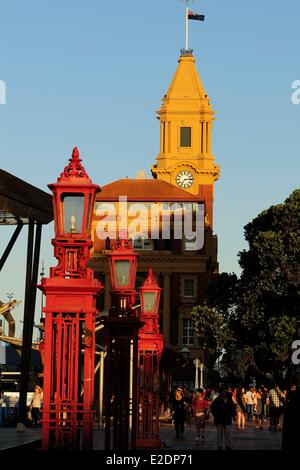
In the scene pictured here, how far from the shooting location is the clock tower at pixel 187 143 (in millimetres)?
141500

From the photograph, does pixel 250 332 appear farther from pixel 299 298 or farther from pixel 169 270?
pixel 169 270

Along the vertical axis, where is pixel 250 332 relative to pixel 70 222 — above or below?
above

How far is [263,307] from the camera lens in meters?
69.4

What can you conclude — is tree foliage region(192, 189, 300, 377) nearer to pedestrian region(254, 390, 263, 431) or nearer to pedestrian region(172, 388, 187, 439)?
pedestrian region(254, 390, 263, 431)

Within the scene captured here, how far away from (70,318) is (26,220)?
58.2ft

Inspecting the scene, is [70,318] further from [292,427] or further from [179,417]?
[179,417]

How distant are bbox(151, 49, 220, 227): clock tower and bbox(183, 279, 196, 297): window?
47.9 feet

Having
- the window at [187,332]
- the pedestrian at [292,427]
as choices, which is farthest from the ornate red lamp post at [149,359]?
the window at [187,332]

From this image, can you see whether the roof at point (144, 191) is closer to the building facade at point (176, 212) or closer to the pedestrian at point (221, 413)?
the building facade at point (176, 212)

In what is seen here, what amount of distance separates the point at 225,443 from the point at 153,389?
2734mm

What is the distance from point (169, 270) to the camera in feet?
421

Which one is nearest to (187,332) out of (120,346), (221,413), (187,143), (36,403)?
(187,143)

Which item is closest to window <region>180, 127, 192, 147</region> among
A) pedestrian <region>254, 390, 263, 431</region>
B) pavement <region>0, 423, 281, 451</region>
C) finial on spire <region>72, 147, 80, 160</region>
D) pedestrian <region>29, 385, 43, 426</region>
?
pedestrian <region>254, 390, 263, 431</region>
